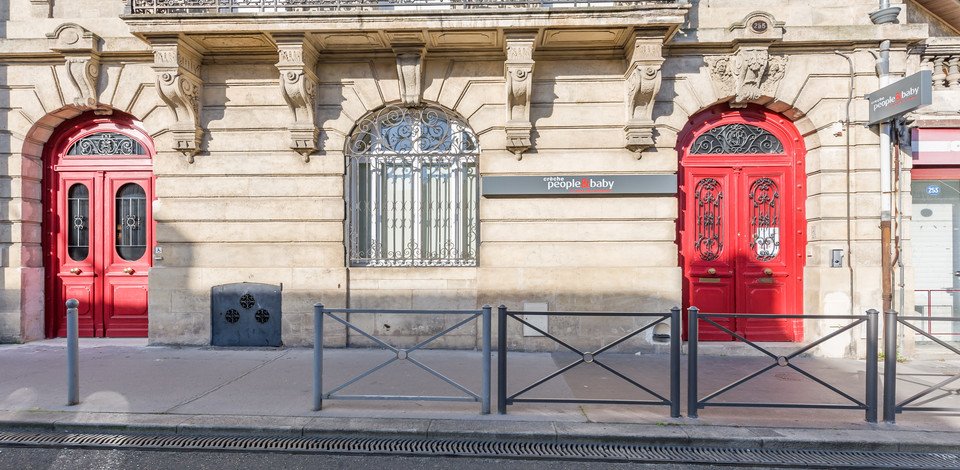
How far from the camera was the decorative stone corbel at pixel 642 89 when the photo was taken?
780 cm

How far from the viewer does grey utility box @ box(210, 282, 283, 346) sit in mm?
8492

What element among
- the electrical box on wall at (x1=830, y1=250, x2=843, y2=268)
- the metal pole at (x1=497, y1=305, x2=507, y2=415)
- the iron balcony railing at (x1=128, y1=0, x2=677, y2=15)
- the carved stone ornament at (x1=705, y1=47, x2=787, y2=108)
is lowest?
the metal pole at (x1=497, y1=305, x2=507, y2=415)

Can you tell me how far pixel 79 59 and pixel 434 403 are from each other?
8689mm

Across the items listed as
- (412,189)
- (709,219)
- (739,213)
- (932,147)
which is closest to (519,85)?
(412,189)

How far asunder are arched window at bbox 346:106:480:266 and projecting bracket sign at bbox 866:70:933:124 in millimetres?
6576

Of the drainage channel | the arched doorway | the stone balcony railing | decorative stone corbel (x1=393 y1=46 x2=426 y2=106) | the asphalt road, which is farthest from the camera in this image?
the arched doorway

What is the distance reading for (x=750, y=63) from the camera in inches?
318

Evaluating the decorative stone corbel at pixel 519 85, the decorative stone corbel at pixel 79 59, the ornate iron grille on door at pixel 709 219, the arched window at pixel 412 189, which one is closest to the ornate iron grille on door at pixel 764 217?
the ornate iron grille on door at pixel 709 219

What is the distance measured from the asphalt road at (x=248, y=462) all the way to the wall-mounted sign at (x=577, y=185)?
4751 mm

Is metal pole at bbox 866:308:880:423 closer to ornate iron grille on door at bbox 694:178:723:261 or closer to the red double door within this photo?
ornate iron grille on door at bbox 694:178:723:261

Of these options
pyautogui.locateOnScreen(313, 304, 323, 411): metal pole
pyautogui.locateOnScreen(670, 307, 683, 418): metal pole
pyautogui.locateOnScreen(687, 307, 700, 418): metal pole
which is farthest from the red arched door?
pyautogui.locateOnScreen(313, 304, 323, 411): metal pole

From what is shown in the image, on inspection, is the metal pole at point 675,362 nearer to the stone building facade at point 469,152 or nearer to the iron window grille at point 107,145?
the stone building facade at point 469,152

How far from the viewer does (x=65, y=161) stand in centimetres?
910

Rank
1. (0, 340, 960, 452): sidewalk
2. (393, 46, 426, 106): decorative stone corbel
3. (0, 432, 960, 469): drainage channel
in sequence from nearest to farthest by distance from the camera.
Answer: (0, 432, 960, 469): drainage channel < (0, 340, 960, 452): sidewalk < (393, 46, 426, 106): decorative stone corbel
